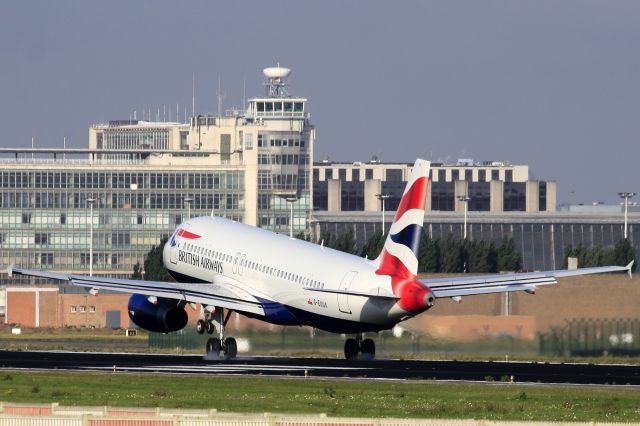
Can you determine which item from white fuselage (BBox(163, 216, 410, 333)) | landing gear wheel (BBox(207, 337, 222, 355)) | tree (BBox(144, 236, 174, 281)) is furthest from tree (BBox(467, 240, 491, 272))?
landing gear wheel (BBox(207, 337, 222, 355))

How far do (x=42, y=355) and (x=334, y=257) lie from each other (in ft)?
49.9

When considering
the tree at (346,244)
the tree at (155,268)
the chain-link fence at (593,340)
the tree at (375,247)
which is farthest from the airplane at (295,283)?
the tree at (346,244)

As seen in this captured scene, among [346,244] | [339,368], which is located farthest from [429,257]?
[339,368]

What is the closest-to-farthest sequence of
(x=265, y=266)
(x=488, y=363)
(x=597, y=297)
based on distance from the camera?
(x=488, y=363) → (x=265, y=266) → (x=597, y=297)

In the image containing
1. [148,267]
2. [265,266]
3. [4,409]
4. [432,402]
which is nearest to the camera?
[4,409]

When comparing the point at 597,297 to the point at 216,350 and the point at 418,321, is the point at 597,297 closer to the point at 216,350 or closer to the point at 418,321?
the point at 418,321

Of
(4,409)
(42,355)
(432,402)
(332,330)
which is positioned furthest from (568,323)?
(4,409)

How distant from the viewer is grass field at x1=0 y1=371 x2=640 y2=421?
4944 cm

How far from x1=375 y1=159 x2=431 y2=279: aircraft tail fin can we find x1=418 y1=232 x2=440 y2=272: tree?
8228cm

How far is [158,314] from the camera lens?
80.9 meters

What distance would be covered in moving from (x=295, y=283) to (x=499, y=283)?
9619 mm

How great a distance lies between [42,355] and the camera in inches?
3246

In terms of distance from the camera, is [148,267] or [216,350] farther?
[148,267]

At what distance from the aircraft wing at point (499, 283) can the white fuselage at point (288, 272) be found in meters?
4.79
